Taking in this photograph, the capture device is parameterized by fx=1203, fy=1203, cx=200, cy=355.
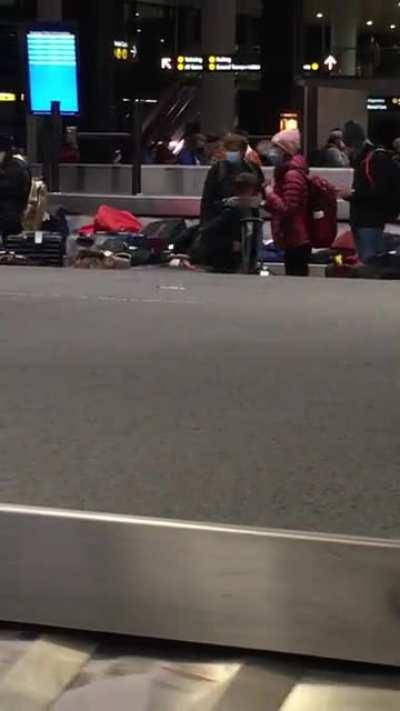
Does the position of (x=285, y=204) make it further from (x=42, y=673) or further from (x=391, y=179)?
(x=42, y=673)

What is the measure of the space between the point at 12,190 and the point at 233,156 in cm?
235

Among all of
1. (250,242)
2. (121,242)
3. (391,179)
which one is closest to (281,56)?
(121,242)

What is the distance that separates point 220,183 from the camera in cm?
918

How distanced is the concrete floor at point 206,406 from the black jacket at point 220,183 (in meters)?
2.09

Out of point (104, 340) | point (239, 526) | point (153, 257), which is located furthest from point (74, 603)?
point (153, 257)

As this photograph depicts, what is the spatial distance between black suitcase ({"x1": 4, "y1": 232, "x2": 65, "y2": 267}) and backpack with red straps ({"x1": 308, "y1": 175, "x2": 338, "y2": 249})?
2256 mm

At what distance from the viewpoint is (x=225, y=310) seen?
6.46 meters

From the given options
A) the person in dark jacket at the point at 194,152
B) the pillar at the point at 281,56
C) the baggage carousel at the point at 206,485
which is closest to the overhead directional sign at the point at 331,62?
the pillar at the point at 281,56

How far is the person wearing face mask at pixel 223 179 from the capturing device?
9.13 metres

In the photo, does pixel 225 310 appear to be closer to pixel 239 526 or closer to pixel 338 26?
pixel 239 526

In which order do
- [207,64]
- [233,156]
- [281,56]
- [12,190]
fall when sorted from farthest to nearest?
1. [281,56]
2. [207,64]
3. [12,190]
4. [233,156]

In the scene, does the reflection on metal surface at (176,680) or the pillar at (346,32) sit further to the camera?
the pillar at (346,32)

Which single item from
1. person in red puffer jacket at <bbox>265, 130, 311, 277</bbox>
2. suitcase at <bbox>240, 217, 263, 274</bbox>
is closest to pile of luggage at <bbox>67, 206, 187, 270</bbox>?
suitcase at <bbox>240, 217, 263, 274</bbox>

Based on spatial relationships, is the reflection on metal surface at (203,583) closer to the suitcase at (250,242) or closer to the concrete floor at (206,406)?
the concrete floor at (206,406)
